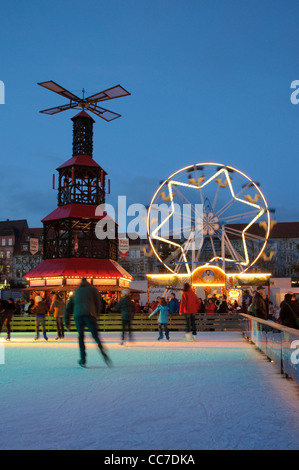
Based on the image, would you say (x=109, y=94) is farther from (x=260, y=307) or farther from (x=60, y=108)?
(x=260, y=307)

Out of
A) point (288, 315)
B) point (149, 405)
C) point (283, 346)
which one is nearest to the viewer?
point (149, 405)

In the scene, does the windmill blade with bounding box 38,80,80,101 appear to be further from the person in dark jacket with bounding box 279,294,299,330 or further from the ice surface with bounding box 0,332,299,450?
the person in dark jacket with bounding box 279,294,299,330

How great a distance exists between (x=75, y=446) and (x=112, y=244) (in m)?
34.5

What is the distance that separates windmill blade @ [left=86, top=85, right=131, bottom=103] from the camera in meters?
39.3

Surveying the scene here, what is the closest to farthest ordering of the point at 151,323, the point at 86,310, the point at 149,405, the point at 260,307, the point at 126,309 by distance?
the point at 149,405 < the point at 86,310 < the point at 260,307 < the point at 126,309 < the point at 151,323

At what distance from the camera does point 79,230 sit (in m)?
36.8

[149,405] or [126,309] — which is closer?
[149,405]

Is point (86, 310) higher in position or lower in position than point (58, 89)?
lower

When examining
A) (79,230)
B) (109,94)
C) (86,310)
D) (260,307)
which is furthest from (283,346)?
(109,94)

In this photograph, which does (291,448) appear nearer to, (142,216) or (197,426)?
(197,426)

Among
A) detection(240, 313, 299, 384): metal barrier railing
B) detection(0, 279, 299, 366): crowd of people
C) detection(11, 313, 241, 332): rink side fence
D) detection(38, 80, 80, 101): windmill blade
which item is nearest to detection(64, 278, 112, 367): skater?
detection(0, 279, 299, 366): crowd of people

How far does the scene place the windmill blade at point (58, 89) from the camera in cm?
3844

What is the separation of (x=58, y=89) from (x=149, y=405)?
1458 inches

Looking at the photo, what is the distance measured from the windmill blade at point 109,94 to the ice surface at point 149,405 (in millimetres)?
32310
